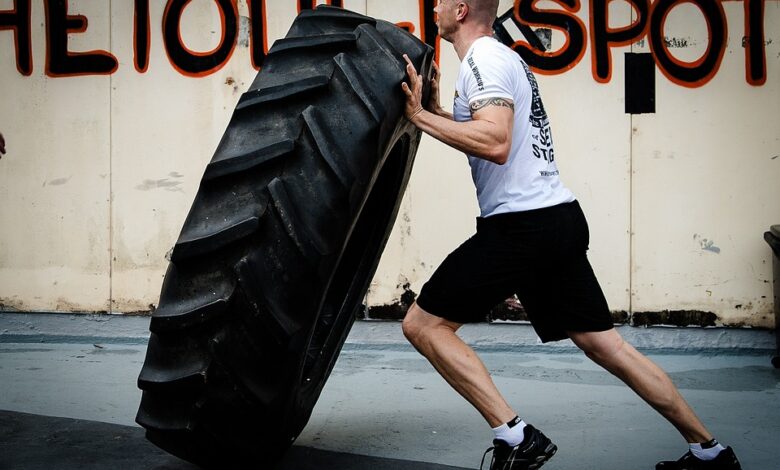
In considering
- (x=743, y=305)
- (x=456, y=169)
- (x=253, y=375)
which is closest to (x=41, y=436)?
(x=253, y=375)

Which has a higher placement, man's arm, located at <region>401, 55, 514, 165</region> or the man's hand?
the man's hand

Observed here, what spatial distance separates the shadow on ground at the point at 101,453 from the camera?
3.93m

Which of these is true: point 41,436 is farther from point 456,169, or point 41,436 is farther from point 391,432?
point 456,169

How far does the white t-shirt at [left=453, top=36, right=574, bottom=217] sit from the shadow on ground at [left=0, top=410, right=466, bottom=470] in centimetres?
114

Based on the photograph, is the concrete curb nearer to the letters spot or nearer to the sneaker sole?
the letters spot

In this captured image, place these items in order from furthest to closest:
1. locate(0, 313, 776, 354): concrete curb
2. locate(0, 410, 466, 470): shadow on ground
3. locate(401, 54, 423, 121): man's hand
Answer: locate(0, 313, 776, 354): concrete curb, locate(0, 410, 466, 470): shadow on ground, locate(401, 54, 423, 121): man's hand

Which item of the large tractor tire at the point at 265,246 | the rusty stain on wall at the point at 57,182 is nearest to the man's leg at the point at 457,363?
the large tractor tire at the point at 265,246

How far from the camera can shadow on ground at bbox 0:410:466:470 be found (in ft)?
12.9

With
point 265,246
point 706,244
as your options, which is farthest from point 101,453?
point 706,244

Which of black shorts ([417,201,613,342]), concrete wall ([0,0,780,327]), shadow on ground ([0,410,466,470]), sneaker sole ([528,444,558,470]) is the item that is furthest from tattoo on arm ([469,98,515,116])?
concrete wall ([0,0,780,327])

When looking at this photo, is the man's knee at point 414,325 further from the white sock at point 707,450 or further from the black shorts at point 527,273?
the white sock at point 707,450

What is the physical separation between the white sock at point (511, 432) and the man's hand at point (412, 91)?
3.91 ft

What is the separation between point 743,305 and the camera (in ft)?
21.3

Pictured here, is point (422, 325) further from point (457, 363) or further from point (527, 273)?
point (527, 273)
